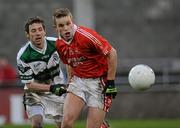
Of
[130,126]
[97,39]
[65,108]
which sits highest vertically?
[97,39]

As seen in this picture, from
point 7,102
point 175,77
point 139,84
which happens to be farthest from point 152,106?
point 139,84

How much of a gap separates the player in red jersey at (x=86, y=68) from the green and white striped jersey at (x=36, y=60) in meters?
0.50

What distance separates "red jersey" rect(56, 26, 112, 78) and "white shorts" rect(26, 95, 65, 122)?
3.41 ft

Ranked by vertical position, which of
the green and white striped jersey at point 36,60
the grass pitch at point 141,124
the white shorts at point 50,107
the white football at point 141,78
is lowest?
the grass pitch at point 141,124

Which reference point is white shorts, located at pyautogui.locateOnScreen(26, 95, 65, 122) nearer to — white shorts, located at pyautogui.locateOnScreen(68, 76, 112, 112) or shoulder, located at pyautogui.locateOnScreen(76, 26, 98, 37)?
white shorts, located at pyautogui.locateOnScreen(68, 76, 112, 112)

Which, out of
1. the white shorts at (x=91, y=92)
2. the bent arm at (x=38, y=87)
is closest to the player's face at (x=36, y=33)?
the bent arm at (x=38, y=87)

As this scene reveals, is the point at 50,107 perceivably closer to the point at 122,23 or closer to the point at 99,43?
the point at 99,43

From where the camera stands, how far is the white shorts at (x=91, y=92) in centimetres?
1078

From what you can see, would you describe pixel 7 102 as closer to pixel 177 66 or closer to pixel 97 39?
pixel 177 66

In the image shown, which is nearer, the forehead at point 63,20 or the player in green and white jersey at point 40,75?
the forehead at point 63,20

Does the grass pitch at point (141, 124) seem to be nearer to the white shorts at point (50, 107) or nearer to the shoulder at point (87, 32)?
the white shorts at point (50, 107)

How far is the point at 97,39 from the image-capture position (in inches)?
416

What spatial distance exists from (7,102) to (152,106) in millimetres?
3528

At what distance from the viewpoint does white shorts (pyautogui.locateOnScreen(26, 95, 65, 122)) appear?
11795 millimetres
